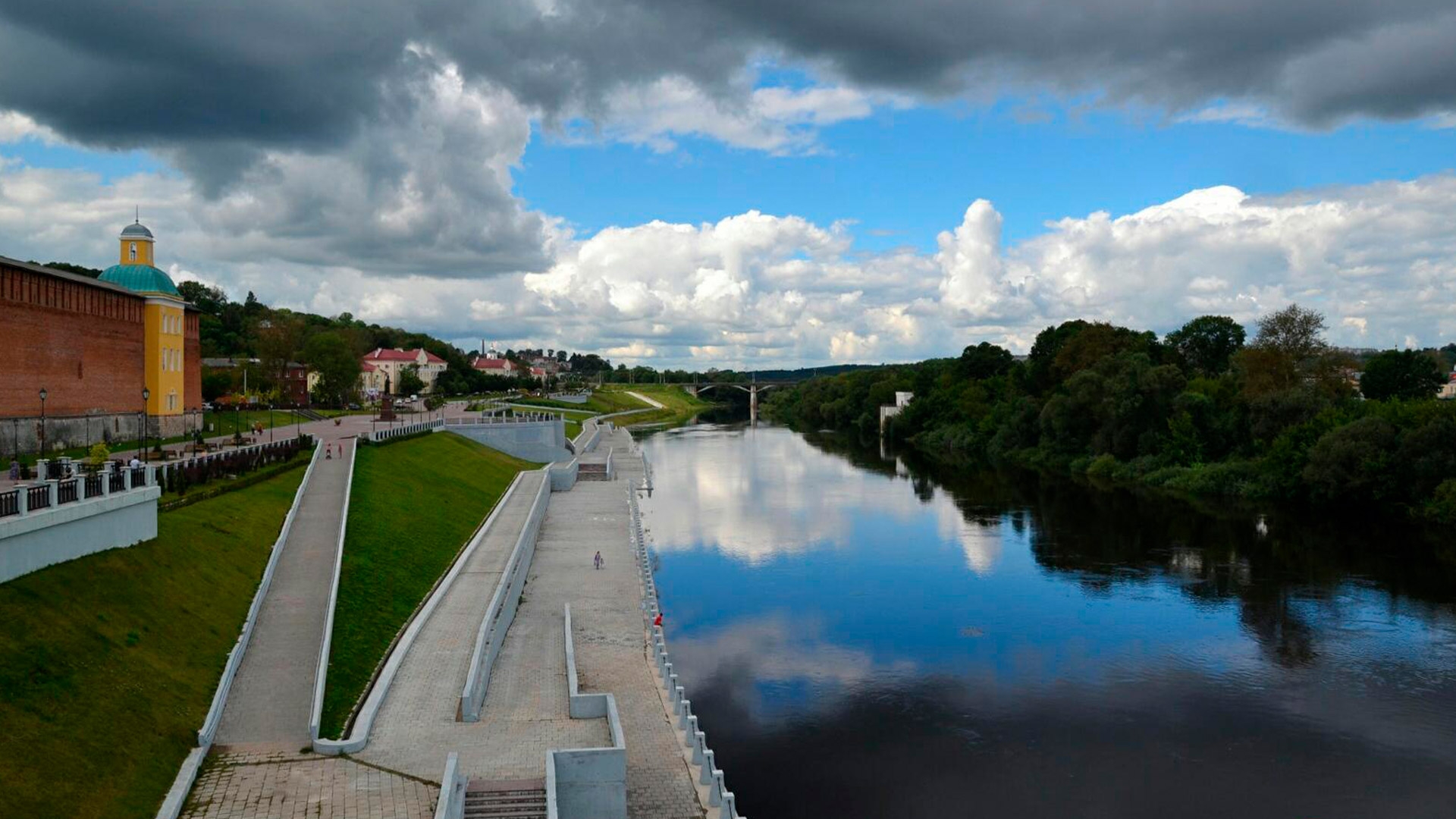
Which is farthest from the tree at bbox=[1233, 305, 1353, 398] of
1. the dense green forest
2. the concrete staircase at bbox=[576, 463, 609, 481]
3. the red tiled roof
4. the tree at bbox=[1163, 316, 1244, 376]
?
the red tiled roof

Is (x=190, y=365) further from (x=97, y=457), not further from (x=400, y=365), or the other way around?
(x=400, y=365)

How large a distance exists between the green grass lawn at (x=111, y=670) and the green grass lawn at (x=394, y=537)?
1.95 m

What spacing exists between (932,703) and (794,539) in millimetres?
19673

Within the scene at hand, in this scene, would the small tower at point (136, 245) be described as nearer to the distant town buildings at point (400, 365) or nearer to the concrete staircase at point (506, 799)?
the concrete staircase at point (506, 799)

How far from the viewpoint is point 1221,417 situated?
59.3 metres

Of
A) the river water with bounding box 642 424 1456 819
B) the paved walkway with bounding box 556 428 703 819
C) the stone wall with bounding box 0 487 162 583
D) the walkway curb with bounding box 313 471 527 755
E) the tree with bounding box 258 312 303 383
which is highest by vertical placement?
the tree with bounding box 258 312 303 383

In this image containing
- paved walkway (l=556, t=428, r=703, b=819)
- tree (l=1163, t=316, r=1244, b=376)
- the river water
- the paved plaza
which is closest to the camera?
the paved plaza

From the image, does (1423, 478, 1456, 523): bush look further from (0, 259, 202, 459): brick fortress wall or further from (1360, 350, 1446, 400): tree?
(0, 259, 202, 459): brick fortress wall

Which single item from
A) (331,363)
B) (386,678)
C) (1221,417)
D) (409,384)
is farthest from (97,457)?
(409,384)

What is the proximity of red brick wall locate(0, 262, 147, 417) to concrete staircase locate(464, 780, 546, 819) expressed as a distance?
26.9 meters

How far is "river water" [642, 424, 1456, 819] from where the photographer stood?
58.4 ft

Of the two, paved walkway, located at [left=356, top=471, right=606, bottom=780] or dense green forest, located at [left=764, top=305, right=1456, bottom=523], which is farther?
dense green forest, located at [left=764, top=305, right=1456, bottom=523]

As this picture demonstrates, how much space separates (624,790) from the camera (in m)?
14.1

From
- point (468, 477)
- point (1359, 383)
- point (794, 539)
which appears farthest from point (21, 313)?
point (1359, 383)
